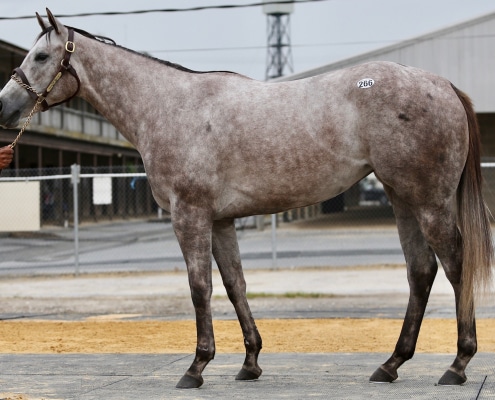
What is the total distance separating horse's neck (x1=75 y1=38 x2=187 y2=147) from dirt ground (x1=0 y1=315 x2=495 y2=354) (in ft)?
9.18

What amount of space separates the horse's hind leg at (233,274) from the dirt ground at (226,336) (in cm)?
198

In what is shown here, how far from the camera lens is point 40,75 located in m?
7.03

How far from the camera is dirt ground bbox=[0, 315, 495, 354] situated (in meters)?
9.30

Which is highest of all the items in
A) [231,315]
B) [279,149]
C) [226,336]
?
[279,149]

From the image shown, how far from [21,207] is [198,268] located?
13953 mm

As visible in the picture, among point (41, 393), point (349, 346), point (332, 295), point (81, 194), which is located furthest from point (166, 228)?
point (41, 393)

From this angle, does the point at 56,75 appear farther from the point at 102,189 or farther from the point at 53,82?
the point at 102,189

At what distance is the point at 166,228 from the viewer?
41875 mm

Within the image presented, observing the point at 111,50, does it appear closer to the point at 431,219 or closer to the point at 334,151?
the point at 334,151

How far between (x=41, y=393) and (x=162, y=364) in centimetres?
144

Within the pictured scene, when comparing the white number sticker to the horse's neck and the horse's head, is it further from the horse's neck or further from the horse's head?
the horse's head

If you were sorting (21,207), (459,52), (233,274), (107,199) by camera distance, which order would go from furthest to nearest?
(459,52) → (107,199) → (21,207) → (233,274)

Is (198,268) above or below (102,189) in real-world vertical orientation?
below

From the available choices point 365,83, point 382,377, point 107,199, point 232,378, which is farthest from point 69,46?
point 107,199
